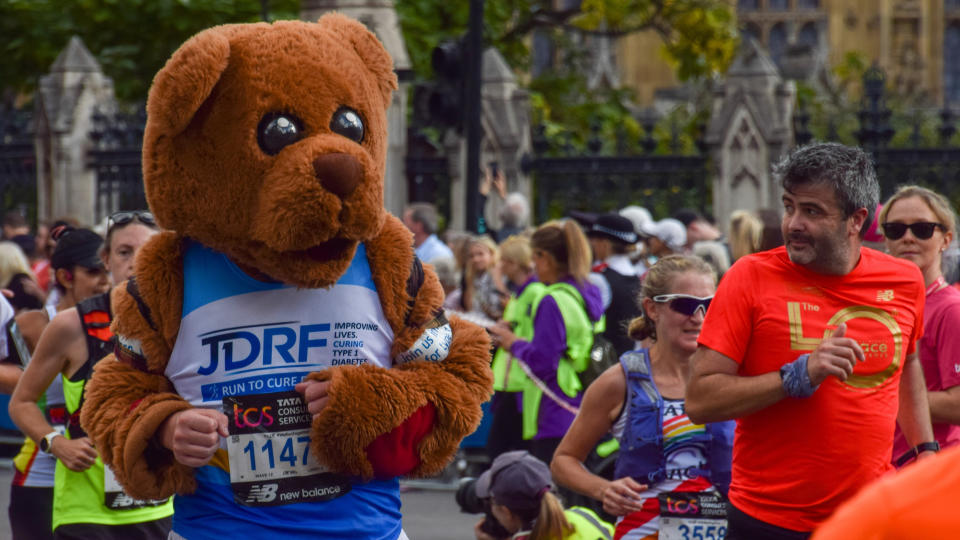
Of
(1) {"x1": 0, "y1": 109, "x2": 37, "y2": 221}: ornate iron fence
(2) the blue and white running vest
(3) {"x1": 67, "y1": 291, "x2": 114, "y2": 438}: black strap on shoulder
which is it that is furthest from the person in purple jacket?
(1) {"x1": 0, "y1": 109, "x2": 37, "y2": 221}: ornate iron fence

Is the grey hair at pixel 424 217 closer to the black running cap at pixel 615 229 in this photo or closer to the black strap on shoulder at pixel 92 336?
the black running cap at pixel 615 229

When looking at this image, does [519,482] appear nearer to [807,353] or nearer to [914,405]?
[914,405]

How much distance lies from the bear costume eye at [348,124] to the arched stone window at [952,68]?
262 feet

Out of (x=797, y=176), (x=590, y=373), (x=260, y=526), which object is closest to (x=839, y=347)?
(x=797, y=176)

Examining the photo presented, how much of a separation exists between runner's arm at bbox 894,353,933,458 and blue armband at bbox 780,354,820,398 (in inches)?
24.9

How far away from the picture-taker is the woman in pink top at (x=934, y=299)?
4711mm

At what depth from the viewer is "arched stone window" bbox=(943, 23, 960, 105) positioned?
79.1m

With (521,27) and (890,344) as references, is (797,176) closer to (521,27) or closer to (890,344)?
(890,344)

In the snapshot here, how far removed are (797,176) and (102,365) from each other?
6.17ft

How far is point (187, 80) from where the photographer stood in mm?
3227

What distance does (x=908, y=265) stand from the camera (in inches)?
160

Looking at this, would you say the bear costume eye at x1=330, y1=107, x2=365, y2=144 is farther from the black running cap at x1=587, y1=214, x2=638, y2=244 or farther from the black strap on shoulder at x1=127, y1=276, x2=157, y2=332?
the black running cap at x1=587, y1=214, x2=638, y2=244

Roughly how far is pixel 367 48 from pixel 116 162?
1428 cm

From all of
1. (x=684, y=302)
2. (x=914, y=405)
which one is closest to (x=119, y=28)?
(x=684, y=302)
